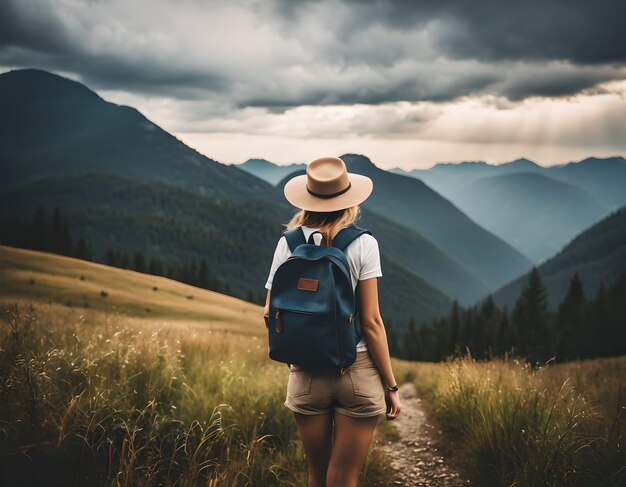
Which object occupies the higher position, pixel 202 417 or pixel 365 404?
pixel 365 404

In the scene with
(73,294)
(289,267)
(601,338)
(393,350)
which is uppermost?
(289,267)

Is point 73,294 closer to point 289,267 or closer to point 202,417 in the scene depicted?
point 202,417

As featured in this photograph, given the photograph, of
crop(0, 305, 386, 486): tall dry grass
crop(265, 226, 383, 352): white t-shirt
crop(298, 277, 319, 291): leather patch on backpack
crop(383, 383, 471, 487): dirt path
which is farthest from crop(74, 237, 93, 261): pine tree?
crop(265, 226, 383, 352): white t-shirt

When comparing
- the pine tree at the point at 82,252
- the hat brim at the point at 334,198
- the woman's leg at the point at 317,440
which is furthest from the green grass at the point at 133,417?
the pine tree at the point at 82,252

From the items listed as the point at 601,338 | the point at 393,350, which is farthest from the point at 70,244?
the point at 601,338

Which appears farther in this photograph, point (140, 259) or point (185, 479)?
point (140, 259)

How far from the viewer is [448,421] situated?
6.77 metres

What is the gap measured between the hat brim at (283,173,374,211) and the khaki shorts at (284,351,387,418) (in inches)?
40.3

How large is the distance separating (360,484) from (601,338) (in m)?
69.8

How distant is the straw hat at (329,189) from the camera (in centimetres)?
322

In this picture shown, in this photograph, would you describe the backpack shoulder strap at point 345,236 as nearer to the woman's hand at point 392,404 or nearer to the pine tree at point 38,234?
the woman's hand at point 392,404

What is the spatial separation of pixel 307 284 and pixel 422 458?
4.04 metres

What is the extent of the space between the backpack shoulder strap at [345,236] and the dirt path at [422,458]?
3355mm

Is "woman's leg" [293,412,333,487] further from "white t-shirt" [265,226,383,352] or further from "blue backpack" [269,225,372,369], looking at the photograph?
"white t-shirt" [265,226,383,352]
